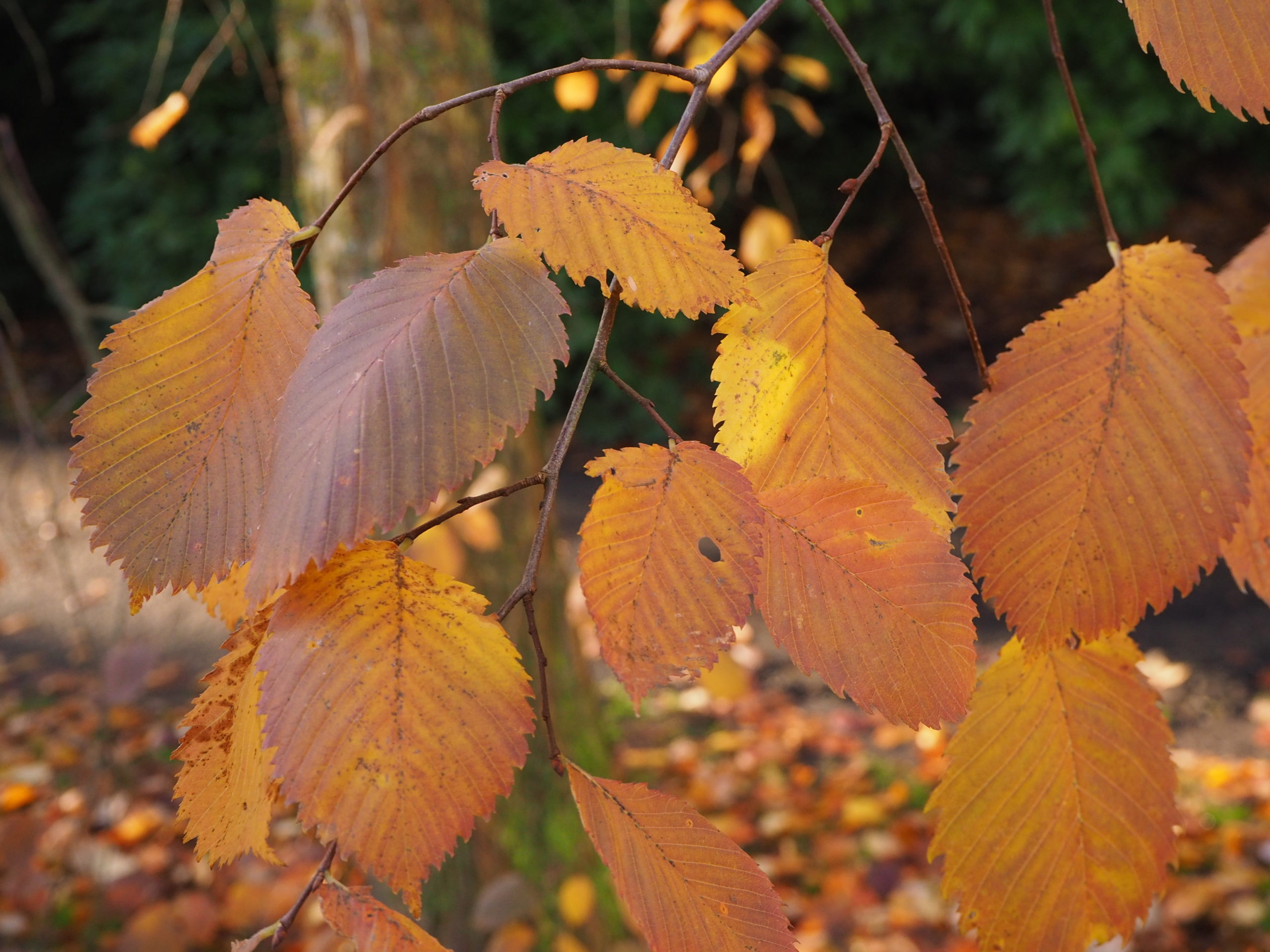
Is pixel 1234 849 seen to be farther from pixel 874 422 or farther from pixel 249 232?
pixel 249 232

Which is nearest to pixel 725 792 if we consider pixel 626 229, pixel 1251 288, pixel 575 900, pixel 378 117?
pixel 575 900

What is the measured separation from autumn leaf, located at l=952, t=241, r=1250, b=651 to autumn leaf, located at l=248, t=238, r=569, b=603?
0.21m

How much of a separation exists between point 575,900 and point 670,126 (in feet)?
10.6

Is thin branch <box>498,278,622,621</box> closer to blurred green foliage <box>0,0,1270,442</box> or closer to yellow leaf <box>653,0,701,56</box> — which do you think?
yellow leaf <box>653,0,701,56</box>

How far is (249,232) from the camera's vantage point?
1.41ft

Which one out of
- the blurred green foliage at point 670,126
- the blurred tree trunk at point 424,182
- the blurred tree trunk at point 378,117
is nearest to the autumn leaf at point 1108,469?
the blurred tree trunk at point 424,182

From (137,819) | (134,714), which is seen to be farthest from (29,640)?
(137,819)

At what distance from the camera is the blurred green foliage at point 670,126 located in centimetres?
420

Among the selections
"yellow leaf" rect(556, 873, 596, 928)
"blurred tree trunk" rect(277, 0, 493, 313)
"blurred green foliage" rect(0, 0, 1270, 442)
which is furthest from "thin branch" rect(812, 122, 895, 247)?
"blurred green foliage" rect(0, 0, 1270, 442)

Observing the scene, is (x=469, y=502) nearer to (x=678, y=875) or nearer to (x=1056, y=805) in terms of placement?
(x=678, y=875)

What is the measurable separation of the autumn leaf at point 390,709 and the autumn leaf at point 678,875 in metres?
0.06

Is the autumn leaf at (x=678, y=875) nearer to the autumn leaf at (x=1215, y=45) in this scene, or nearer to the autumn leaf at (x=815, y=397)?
the autumn leaf at (x=815, y=397)

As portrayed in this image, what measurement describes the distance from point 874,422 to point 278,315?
0.26m

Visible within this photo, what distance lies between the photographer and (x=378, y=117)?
1.80 metres
